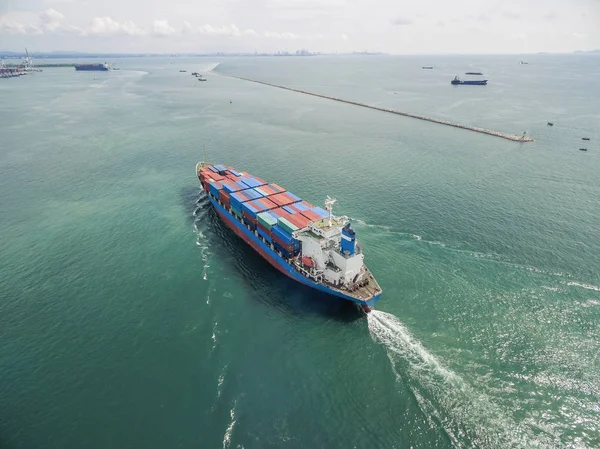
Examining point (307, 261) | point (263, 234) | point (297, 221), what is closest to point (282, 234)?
point (297, 221)

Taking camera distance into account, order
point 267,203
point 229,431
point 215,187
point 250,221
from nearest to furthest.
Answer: point 229,431 < point 250,221 < point 267,203 < point 215,187

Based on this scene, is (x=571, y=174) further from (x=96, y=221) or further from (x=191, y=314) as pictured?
(x=96, y=221)

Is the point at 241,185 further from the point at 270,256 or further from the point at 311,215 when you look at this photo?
the point at 270,256

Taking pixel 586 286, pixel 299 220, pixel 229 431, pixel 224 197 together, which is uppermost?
pixel 299 220

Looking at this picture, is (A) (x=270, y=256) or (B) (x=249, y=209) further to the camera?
(B) (x=249, y=209)

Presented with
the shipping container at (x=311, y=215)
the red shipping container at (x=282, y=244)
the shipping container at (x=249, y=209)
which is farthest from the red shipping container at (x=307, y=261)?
the shipping container at (x=249, y=209)

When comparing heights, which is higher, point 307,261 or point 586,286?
point 586,286

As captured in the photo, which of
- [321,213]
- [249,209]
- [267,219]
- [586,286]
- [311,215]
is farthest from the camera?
[249,209]

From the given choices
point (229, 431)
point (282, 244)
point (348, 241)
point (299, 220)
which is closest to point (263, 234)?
point (282, 244)

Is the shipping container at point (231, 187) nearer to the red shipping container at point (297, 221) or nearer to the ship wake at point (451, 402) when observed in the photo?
the red shipping container at point (297, 221)
